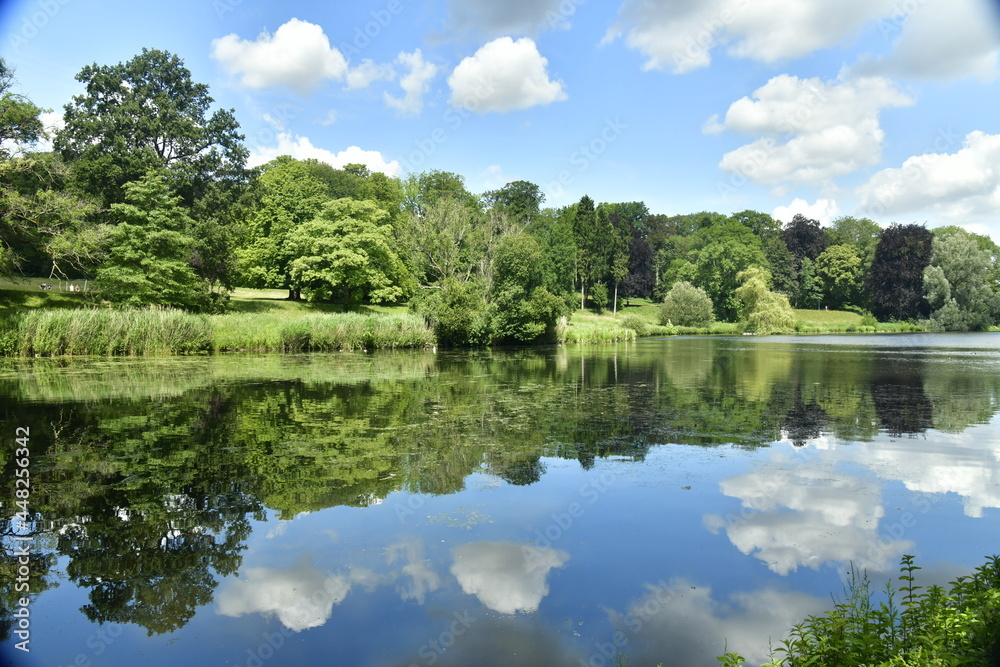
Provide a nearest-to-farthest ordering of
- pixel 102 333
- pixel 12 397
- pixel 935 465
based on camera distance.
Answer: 1. pixel 935 465
2. pixel 12 397
3. pixel 102 333

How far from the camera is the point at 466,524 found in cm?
655

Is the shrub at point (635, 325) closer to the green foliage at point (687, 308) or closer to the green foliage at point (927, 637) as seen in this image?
the green foliage at point (687, 308)

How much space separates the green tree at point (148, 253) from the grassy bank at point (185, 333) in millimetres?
3289

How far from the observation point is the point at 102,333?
26.2m

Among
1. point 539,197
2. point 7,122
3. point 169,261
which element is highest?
point 539,197

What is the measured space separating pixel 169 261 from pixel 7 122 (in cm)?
899

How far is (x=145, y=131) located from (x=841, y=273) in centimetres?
8049

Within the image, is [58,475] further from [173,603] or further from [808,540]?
[808,540]

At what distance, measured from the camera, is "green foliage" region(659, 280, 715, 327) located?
215 feet

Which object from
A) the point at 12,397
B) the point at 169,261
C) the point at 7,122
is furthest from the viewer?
the point at 169,261

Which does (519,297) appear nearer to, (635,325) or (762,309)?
(635,325)

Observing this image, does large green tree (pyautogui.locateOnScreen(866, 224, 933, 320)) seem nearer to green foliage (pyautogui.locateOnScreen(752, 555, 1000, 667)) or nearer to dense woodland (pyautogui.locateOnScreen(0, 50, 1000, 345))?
dense woodland (pyautogui.locateOnScreen(0, 50, 1000, 345))

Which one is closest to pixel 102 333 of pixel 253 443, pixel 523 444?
pixel 253 443

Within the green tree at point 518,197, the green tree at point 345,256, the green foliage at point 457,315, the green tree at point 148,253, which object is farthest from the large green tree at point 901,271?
the green tree at point 148,253
